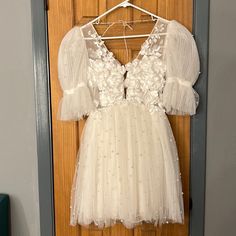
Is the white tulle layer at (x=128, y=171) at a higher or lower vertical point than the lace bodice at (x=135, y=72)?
lower

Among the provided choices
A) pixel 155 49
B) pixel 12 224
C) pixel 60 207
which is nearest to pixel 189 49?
pixel 155 49

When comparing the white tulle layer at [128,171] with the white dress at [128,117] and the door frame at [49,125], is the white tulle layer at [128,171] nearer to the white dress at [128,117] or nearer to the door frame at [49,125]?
the white dress at [128,117]

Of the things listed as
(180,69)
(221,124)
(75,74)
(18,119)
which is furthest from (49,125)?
(221,124)

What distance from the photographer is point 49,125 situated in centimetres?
166

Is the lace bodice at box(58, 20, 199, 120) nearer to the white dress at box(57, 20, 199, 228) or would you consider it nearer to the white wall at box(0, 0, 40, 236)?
the white dress at box(57, 20, 199, 228)

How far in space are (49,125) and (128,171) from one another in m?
0.41

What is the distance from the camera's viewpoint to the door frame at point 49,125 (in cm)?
160

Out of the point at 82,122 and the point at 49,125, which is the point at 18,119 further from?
the point at 82,122

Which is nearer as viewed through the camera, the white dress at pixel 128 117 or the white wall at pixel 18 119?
the white dress at pixel 128 117

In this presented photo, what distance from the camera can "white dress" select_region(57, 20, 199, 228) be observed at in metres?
1.52

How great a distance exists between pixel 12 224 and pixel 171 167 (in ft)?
2.54

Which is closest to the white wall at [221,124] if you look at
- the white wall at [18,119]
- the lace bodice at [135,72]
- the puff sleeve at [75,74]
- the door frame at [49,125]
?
the door frame at [49,125]

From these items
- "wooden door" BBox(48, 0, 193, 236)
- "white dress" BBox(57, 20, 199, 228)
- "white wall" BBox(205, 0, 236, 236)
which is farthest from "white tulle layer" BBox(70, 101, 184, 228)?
"white wall" BBox(205, 0, 236, 236)

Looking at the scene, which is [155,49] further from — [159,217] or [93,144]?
[159,217]
